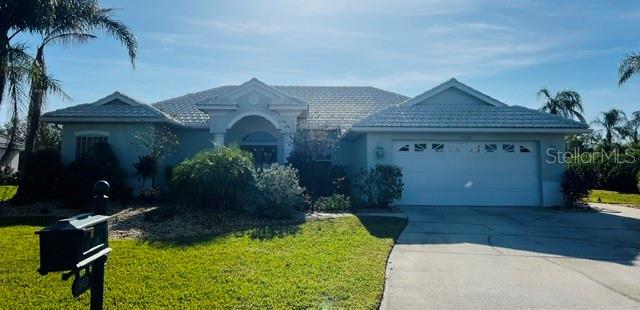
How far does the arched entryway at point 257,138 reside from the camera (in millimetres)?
18531

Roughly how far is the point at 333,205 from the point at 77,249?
35.1 feet

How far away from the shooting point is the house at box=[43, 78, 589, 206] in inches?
571

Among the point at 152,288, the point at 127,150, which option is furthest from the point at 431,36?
the point at 127,150

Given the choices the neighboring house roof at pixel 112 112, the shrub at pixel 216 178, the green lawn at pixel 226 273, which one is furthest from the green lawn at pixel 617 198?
the neighboring house roof at pixel 112 112

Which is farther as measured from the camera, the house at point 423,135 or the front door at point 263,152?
the front door at point 263,152

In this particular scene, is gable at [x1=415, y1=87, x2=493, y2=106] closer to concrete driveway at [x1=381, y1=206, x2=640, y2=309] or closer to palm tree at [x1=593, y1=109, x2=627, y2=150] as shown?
concrete driveway at [x1=381, y1=206, x2=640, y2=309]

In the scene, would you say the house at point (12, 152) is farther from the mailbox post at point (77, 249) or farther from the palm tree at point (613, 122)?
the palm tree at point (613, 122)

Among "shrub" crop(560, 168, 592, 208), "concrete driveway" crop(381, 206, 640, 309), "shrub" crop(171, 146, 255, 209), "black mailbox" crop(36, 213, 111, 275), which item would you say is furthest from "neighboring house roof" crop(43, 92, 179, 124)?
"shrub" crop(560, 168, 592, 208)

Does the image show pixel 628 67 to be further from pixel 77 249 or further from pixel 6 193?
pixel 6 193

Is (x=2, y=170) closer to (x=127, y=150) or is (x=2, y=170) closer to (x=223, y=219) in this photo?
(x=127, y=150)

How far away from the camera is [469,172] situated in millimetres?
14688

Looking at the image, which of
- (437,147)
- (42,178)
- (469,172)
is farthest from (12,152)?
(469,172)

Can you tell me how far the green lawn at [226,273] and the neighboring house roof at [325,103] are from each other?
10.3m

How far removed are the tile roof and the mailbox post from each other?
39.0ft
